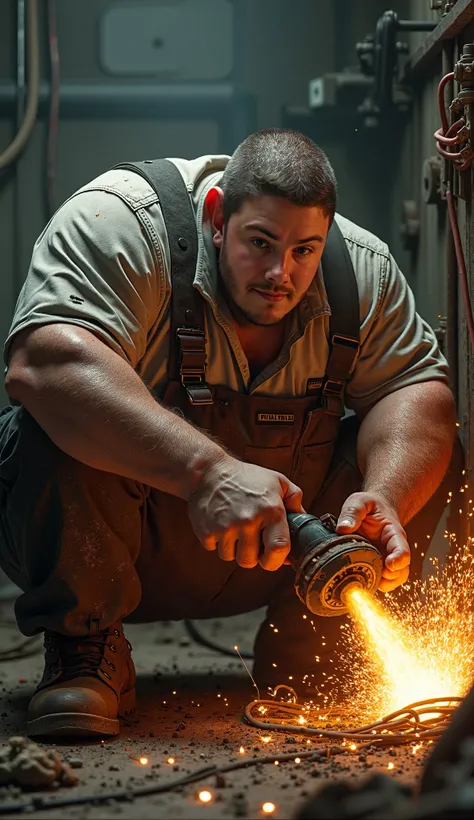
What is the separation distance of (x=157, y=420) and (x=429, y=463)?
77cm

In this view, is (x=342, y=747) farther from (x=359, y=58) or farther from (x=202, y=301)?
(x=359, y=58)

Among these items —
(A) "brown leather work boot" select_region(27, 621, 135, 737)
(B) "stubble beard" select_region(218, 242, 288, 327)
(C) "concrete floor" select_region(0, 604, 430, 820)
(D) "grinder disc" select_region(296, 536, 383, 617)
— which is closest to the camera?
(C) "concrete floor" select_region(0, 604, 430, 820)

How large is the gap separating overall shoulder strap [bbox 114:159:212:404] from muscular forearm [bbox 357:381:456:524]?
47cm

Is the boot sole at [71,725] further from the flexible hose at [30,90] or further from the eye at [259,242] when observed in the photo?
the flexible hose at [30,90]

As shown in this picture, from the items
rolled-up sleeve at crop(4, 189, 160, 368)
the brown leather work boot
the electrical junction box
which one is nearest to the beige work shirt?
rolled-up sleeve at crop(4, 189, 160, 368)

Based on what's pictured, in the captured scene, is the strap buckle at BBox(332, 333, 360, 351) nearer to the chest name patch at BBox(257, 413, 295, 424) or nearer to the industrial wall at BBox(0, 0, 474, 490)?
the chest name patch at BBox(257, 413, 295, 424)

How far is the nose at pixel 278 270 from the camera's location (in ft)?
8.56

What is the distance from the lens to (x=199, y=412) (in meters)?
2.72

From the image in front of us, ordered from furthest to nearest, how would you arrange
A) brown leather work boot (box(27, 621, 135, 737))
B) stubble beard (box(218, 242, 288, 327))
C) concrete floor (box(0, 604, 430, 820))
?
1. stubble beard (box(218, 242, 288, 327))
2. brown leather work boot (box(27, 621, 135, 737))
3. concrete floor (box(0, 604, 430, 820))

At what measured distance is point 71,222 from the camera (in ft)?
8.71

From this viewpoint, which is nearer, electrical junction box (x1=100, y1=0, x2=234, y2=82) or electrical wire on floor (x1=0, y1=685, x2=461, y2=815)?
electrical wire on floor (x1=0, y1=685, x2=461, y2=815)

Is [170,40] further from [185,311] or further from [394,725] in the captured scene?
[394,725]

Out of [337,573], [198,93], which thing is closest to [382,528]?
[337,573]

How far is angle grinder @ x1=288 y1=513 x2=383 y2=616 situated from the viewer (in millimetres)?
2270
